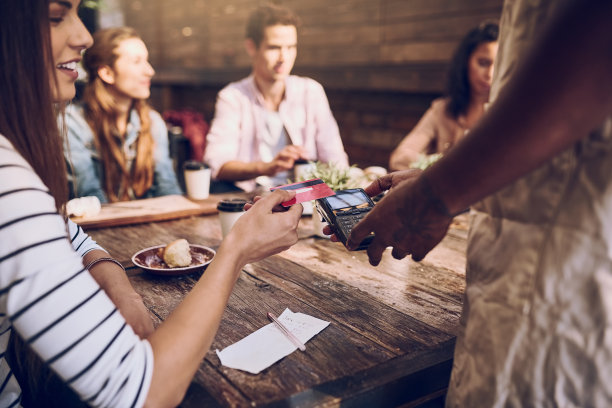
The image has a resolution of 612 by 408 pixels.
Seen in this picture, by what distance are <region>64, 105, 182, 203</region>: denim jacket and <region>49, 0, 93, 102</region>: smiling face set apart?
4.97 ft

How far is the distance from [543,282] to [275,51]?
279cm

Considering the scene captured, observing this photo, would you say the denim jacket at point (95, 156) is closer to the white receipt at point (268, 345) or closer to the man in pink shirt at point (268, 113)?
the man in pink shirt at point (268, 113)

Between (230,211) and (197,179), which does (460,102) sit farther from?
(230,211)

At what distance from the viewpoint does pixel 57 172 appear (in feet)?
3.46

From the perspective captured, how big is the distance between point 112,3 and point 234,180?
8.63m

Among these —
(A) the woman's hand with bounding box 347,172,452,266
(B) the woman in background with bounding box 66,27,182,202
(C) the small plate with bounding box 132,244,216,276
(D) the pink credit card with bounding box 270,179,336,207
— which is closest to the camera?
(A) the woman's hand with bounding box 347,172,452,266

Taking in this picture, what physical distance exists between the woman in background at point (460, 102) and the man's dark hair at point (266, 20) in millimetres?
1161

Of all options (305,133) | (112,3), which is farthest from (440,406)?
(112,3)

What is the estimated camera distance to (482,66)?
10.6 feet

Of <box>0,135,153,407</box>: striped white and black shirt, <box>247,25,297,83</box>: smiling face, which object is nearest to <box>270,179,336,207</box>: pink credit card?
<box>0,135,153,407</box>: striped white and black shirt

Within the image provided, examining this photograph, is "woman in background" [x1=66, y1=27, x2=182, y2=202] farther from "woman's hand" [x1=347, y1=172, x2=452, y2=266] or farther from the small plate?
"woman's hand" [x1=347, y1=172, x2=452, y2=266]

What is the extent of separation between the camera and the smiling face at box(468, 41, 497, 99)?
3.18 meters

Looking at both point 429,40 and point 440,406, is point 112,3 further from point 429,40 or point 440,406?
point 440,406

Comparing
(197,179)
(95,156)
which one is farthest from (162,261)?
(95,156)
